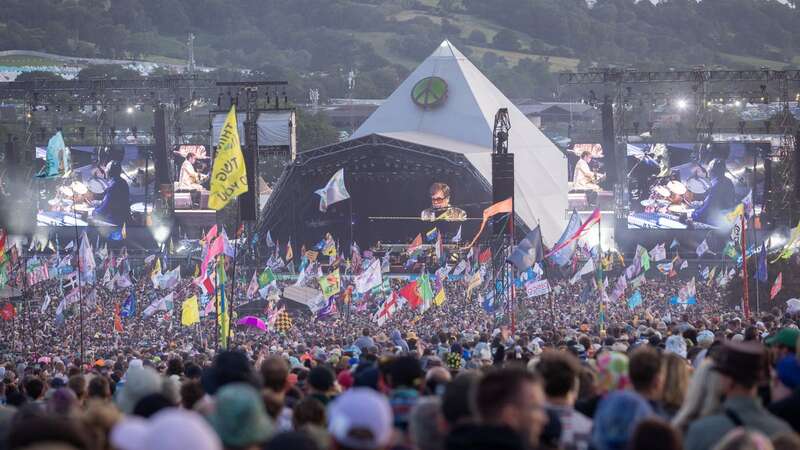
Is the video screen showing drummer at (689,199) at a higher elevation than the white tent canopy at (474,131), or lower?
lower

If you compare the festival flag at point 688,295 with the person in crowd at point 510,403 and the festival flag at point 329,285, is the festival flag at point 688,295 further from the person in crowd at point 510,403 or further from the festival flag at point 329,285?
the person in crowd at point 510,403

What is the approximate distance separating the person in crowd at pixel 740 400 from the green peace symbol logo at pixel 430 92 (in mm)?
66491

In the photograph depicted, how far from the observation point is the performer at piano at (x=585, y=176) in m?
68.6


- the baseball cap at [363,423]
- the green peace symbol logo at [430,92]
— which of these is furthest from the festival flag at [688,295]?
the baseball cap at [363,423]

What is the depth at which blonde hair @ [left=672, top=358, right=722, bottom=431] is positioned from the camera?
8.36m

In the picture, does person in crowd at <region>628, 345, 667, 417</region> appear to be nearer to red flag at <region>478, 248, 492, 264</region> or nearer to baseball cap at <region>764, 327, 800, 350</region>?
baseball cap at <region>764, 327, 800, 350</region>

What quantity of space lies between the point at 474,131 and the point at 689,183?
1112cm

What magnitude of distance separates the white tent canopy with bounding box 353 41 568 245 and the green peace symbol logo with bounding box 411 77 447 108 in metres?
0.20

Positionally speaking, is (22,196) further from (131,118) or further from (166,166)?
(131,118)

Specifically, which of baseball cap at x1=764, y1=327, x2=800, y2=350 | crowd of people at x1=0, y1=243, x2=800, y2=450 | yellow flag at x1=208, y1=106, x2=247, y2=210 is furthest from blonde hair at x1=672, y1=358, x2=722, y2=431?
yellow flag at x1=208, y1=106, x2=247, y2=210

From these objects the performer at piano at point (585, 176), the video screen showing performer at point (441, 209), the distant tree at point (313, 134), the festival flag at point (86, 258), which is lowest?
the festival flag at point (86, 258)

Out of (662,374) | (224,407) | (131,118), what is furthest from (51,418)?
(131,118)

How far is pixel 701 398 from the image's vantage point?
333 inches

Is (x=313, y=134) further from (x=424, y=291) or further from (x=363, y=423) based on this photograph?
(x=363, y=423)
